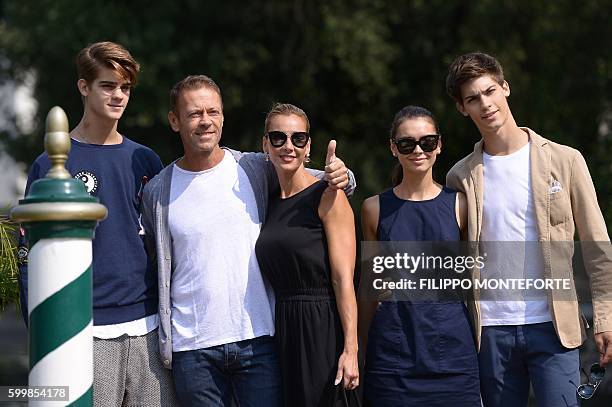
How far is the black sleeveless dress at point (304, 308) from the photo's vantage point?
4.17 metres

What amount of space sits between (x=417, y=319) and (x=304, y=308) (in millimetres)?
503

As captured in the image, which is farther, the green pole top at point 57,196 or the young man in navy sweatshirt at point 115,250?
the young man in navy sweatshirt at point 115,250

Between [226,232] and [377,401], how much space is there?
1.00 metres

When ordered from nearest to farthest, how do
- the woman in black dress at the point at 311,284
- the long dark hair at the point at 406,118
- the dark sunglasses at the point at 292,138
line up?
1. the woman in black dress at the point at 311,284
2. the dark sunglasses at the point at 292,138
3. the long dark hair at the point at 406,118

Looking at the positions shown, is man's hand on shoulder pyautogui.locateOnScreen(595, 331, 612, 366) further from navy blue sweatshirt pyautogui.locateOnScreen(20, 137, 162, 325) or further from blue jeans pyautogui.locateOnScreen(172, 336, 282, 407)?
navy blue sweatshirt pyautogui.locateOnScreen(20, 137, 162, 325)

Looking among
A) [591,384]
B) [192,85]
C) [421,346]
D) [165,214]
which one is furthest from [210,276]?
[591,384]

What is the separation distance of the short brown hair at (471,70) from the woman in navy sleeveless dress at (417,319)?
0.66 ft

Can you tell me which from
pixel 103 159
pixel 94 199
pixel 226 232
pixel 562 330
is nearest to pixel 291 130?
pixel 226 232

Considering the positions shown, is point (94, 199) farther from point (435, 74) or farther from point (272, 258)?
point (435, 74)

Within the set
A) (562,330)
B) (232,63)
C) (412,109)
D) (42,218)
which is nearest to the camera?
(42,218)

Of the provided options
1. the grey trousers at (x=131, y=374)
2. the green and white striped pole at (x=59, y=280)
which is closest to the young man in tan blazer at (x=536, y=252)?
the grey trousers at (x=131, y=374)

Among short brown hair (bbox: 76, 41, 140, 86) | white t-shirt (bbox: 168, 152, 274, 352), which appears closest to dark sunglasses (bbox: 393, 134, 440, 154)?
white t-shirt (bbox: 168, 152, 274, 352)

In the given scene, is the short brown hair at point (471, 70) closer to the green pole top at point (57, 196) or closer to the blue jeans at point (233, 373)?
the blue jeans at point (233, 373)

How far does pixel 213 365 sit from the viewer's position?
4.22m
